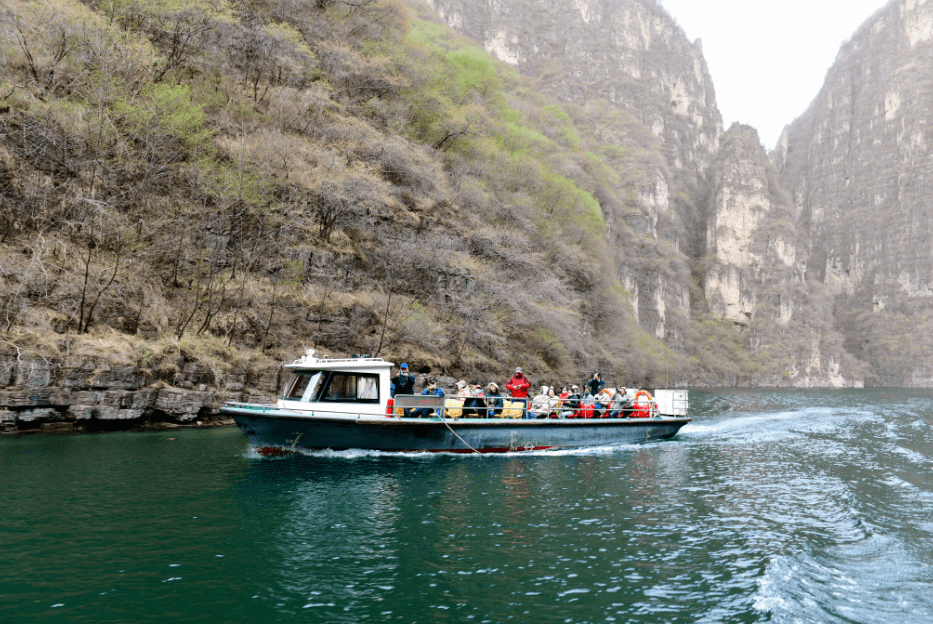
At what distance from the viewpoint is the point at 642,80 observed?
12369 centimetres

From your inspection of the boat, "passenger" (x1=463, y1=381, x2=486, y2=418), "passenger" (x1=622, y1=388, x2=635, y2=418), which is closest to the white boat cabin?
the boat

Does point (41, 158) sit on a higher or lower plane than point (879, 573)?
higher

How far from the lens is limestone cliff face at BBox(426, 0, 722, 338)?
9331 centimetres

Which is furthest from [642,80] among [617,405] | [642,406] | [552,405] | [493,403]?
[493,403]

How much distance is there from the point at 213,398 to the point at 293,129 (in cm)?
1700

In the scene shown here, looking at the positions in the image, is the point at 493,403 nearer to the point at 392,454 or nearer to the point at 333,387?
the point at 392,454

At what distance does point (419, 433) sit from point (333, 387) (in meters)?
2.80

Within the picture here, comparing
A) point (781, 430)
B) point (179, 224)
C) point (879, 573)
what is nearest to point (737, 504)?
point (879, 573)

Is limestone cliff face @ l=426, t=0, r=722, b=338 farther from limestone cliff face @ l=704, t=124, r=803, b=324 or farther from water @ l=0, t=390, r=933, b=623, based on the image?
water @ l=0, t=390, r=933, b=623

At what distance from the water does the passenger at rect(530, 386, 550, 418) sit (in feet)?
9.86

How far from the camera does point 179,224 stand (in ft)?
77.0

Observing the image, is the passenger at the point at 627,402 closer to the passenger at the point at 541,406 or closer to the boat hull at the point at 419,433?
the boat hull at the point at 419,433

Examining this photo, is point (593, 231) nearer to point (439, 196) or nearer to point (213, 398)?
point (439, 196)

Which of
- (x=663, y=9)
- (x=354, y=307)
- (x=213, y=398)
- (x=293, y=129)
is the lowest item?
(x=213, y=398)
